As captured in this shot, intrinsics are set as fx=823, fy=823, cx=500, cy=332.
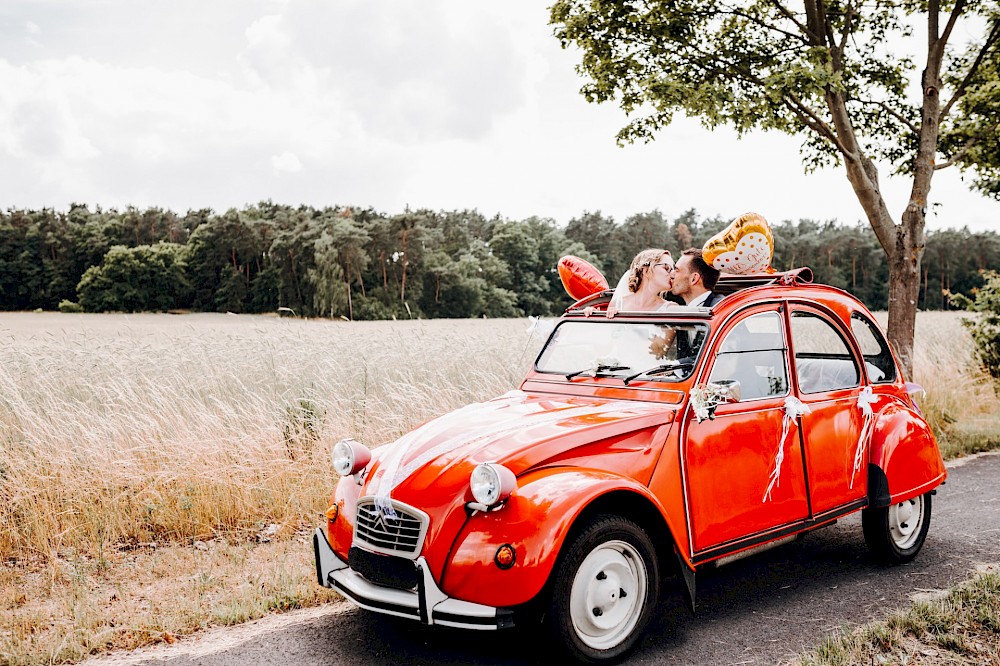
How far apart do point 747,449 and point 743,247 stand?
161 centimetres

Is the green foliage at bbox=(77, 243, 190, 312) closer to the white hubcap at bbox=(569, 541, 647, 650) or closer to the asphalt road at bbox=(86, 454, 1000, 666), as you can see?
the asphalt road at bbox=(86, 454, 1000, 666)

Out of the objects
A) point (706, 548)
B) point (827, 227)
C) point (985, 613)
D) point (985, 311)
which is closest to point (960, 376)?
point (985, 311)

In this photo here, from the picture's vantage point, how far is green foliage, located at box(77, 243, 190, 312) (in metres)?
38.9

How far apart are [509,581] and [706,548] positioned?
1368 mm

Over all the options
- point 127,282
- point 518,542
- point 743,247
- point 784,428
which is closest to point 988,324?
point 743,247

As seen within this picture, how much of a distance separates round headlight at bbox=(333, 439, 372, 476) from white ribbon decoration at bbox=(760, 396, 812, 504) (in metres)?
2.38

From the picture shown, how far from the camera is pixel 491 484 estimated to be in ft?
12.7

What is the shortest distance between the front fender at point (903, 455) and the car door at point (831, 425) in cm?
14

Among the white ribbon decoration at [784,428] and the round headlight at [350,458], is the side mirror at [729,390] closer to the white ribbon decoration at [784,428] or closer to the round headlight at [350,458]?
the white ribbon decoration at [784,428]

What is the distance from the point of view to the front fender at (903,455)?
568 cm

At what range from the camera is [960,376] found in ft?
46.7

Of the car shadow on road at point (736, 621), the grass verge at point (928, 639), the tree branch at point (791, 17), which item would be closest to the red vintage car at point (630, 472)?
the car shadow on road at point (736, 621)

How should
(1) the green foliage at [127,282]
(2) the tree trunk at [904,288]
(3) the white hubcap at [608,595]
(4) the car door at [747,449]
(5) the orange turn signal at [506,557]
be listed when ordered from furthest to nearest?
(1) the green foliage at [127,282] → (2) the tree trunk at [904,288] → (4) the car door at [747,449] → (3) the white hubcap at [608,595] → (5) the orange turn signal at [506,557]

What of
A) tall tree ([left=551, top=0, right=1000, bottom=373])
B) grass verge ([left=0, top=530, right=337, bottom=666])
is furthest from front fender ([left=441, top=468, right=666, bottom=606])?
tall tree ([left=551, top=0, right=1000, bottom=373])
